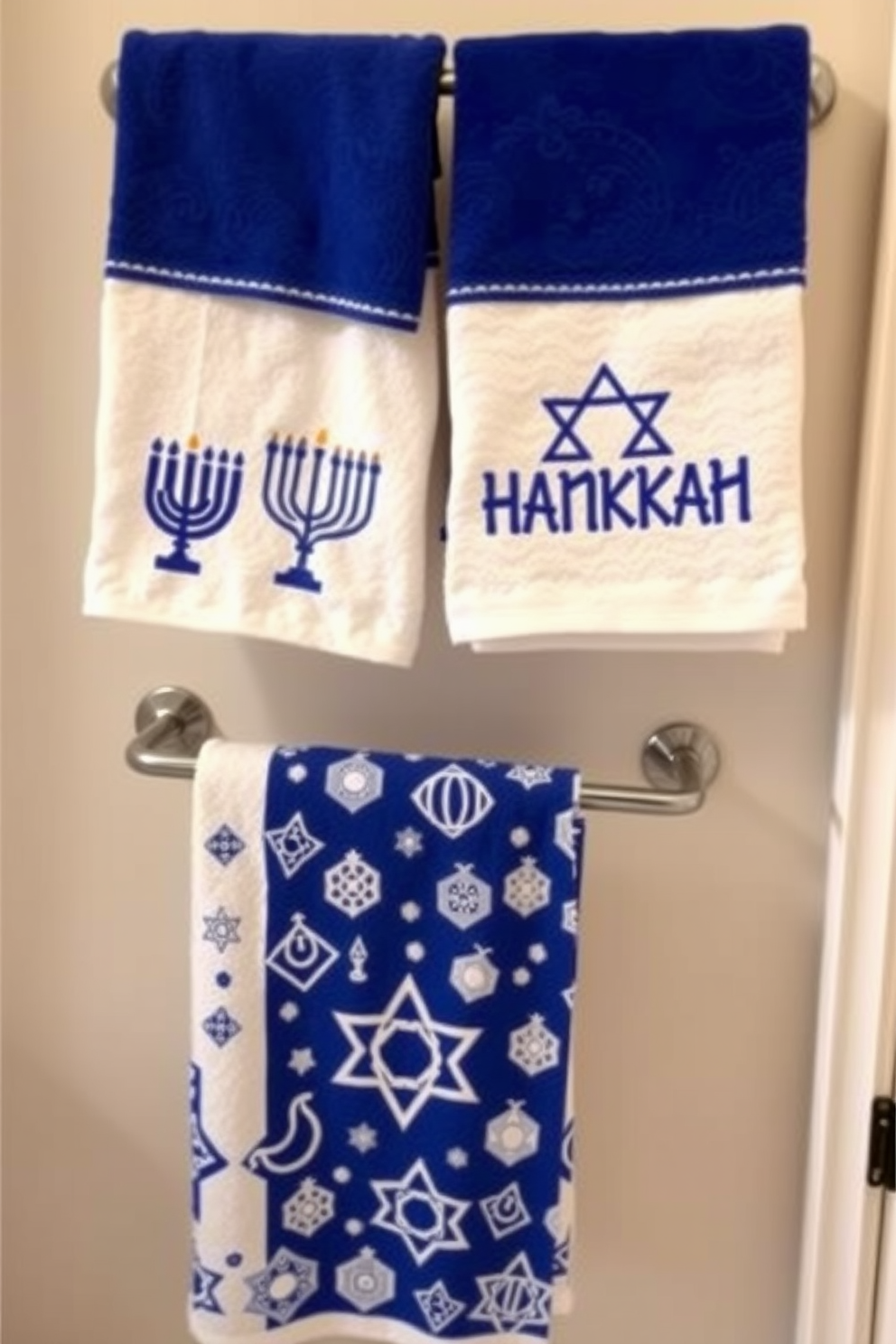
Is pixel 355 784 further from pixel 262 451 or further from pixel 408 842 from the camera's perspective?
pixel 262 451

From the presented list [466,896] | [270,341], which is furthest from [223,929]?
[270,341]

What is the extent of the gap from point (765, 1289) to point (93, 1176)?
1.89 feet

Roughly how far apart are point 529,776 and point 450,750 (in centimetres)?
12

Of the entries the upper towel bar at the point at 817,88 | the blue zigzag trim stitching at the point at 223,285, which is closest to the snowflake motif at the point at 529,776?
the blue zigzag trim stitching at the point at 223,285

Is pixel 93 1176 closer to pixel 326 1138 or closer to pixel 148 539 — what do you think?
pixel 326 1138

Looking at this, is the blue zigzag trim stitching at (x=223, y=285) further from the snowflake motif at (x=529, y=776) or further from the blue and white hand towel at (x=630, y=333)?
the snowflake motif at (x=529, y=776)

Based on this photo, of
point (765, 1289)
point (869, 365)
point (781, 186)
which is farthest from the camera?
point (765, 1289)

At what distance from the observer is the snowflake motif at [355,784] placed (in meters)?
0.80

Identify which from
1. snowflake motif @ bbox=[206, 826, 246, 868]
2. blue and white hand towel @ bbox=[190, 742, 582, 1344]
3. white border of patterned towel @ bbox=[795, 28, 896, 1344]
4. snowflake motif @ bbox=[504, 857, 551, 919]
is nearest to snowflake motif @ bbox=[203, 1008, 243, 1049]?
blue and white hand towel @ bbox=[190, 742, 582, 1344]

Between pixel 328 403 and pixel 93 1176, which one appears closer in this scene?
pixel 328 403

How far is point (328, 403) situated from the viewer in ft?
2.52

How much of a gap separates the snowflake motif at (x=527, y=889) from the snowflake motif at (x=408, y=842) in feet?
Answer: 0.21

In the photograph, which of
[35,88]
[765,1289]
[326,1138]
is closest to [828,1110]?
[765,1289]

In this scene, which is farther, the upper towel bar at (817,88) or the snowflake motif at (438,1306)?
the snowflake motif at (438,1306)
